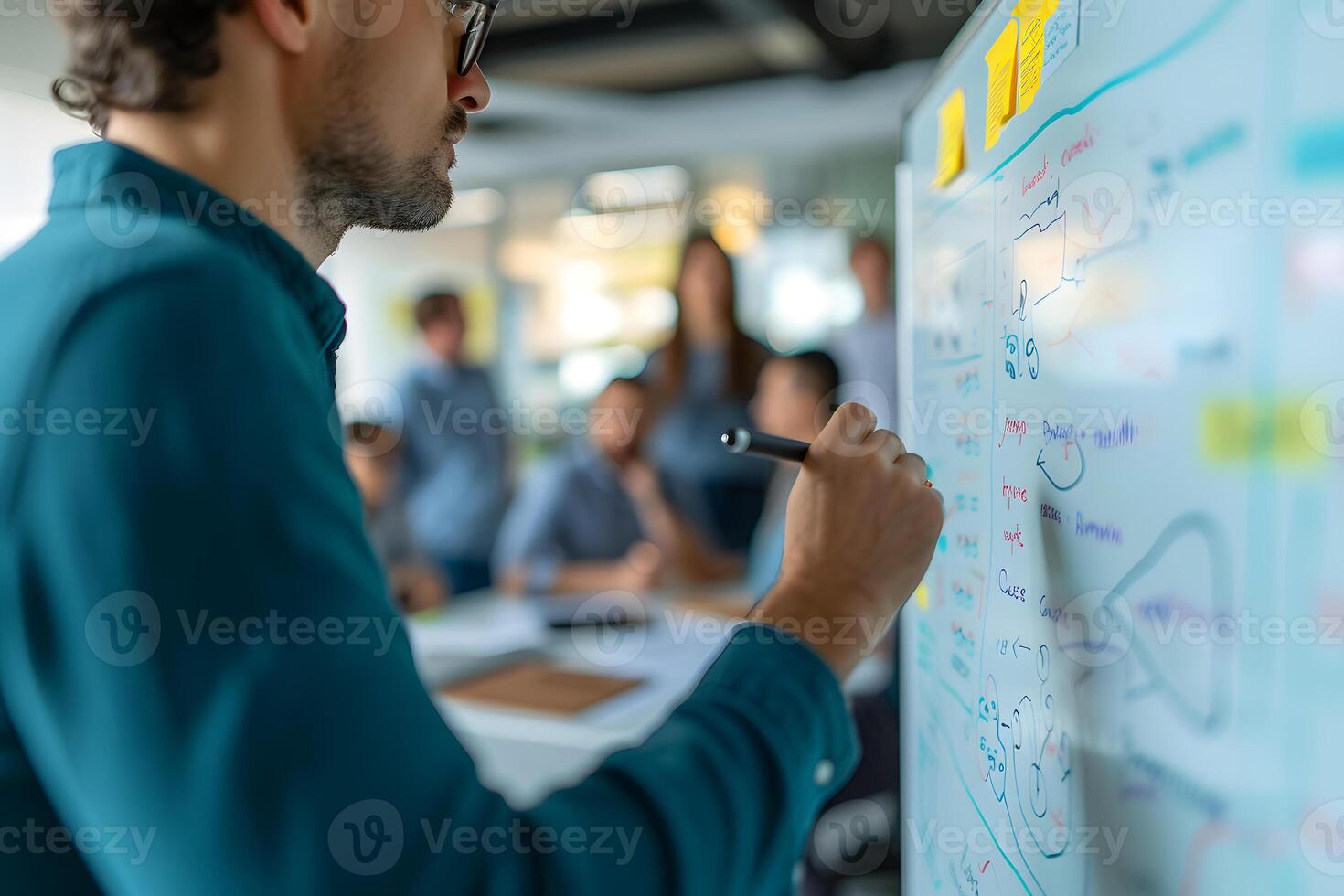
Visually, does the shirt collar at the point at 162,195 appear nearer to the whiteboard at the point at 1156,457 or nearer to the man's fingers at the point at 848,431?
the man's fingers at the point at 848,431

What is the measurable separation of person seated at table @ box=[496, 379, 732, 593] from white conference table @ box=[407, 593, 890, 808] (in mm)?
191

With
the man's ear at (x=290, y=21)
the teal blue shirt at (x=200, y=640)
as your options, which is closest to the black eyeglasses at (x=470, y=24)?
the man's ear at (x=290, y=21)

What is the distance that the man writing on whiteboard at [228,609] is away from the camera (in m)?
0.39

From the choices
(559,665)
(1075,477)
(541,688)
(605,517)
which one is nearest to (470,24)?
(1075,477)

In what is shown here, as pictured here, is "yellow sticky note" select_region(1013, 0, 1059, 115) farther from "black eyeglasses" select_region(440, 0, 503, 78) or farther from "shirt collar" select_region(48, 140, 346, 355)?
"shirt collar" select_region(48, 140, 346, 355)

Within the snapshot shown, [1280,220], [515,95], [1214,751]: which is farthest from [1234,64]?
[515,95]

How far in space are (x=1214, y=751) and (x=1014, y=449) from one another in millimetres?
302

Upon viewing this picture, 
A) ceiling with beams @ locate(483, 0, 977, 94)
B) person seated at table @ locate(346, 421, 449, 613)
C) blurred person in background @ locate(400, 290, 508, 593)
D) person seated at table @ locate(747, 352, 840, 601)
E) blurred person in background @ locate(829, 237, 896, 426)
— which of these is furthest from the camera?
blurred person in background @ locate(829, 237, 896, 426)

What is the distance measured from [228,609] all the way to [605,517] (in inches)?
95.8

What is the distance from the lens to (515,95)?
14.2ft

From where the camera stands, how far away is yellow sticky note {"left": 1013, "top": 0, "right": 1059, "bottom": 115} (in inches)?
24.0

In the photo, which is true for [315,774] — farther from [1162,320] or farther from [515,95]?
[515,95]

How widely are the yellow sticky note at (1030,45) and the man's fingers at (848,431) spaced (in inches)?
9.7

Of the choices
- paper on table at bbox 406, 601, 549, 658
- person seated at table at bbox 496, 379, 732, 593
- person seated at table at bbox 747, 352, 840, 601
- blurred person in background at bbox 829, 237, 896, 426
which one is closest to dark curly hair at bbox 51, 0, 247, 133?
paper on table at bbox 406, 601, 549, 658
